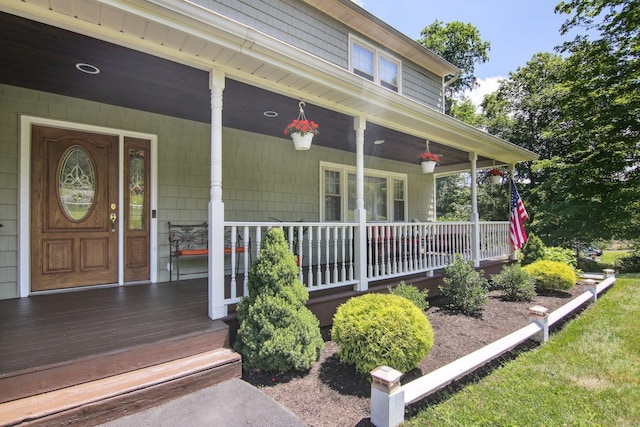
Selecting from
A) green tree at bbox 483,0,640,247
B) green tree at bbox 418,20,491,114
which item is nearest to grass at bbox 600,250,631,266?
green tree at bbox 483,0,640,247

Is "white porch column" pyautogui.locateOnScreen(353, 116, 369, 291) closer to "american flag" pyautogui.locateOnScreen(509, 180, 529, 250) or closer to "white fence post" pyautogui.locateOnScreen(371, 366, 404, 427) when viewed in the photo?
"white fence post" pyautogui.locateOnScreen(371, 366, 404, 427)

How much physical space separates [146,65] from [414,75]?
713 cm

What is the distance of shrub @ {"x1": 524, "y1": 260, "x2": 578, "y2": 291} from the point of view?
5.91 metres

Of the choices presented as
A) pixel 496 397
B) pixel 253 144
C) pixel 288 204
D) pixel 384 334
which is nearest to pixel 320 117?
pixel 253 144

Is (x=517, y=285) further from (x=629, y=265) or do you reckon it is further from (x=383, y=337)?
(x=629, y=265)

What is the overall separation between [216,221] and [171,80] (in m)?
1.73

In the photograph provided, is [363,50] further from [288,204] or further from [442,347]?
[442,347]

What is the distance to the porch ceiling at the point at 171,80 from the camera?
270 cm

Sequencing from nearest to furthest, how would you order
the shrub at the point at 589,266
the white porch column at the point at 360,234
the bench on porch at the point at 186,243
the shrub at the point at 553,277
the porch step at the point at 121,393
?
the porch step at the point at 121,393
the white porch column at the point at 360,234
the bench on porch at the point at 186,243
the shrub at the point at 553,277
the shrub at the point at 589,266

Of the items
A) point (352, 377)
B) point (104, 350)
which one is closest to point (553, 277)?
point (352, 377)

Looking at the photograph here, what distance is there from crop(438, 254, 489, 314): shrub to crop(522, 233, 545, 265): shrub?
3.46m

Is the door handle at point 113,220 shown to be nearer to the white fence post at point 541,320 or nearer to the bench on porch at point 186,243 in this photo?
the bench on porch at point 186,243

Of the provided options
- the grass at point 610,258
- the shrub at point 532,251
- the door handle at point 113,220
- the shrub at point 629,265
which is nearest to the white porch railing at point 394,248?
the shrub at point 532,251

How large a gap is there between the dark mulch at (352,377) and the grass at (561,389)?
19 centimetres
